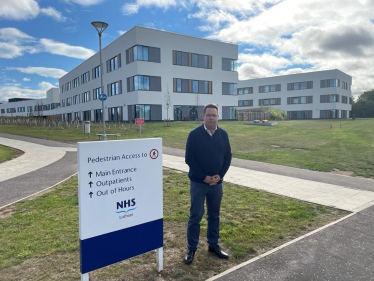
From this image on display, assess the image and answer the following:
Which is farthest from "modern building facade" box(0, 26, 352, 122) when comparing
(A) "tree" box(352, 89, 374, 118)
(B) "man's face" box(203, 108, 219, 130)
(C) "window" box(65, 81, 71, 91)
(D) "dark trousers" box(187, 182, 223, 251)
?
(A) "tree" box(352, 89, 374, 118)

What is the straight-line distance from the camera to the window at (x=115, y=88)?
39.9 metres

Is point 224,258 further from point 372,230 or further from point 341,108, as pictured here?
point 341,108

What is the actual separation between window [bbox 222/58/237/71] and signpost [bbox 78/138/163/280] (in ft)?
140

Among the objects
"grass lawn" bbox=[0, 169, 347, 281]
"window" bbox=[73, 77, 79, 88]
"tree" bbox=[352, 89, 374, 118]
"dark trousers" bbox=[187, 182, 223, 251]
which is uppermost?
"window" bbox=[73, 77, 79, 88]

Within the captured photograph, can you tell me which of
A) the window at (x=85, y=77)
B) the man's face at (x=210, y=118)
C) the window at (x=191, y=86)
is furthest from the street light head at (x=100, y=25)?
the window at (x=85, y=77)

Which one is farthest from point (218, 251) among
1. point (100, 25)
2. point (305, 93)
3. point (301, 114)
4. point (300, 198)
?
point (301, 114)

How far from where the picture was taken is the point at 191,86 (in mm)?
41094

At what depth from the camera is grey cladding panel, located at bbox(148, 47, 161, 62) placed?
1444 inches

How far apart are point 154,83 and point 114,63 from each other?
8394 mm

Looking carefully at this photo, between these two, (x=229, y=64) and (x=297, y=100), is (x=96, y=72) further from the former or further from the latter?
(x=297, y=100)

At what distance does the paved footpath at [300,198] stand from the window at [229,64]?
33918mm

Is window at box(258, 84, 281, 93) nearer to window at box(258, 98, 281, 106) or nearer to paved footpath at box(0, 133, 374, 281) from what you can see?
window at box(258, 98, 281, 106)

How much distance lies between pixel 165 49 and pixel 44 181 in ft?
107

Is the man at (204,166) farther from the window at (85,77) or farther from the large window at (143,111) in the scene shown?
the window at (85,77)
